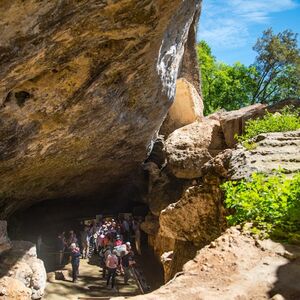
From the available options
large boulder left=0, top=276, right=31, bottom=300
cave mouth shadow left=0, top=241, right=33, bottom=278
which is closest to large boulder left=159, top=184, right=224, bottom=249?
large boulder left=0, top=276, right=31, bottom=300

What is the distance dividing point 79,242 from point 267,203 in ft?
50.4

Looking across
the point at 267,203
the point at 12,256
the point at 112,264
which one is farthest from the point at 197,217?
the point at 12,256

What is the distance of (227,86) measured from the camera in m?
34.5

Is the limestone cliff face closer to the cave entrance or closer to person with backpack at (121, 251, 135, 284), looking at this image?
the cave entrance

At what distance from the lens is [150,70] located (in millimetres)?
11961

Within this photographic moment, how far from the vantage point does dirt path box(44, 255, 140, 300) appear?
12.5 m

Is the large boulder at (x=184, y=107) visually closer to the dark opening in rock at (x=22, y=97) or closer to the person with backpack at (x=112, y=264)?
the person with backpack at (x=112, y=264)

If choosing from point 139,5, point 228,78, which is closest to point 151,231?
point 139,5

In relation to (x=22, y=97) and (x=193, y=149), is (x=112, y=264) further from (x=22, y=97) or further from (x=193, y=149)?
(x=193, y=149)

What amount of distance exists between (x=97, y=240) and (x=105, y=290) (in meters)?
4.85

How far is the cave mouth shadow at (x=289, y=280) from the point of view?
405cm

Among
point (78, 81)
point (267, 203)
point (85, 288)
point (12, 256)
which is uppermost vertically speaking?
point (78, 81)

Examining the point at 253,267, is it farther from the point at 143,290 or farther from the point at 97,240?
the point at 97,240

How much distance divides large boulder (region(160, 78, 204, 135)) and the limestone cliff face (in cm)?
505
